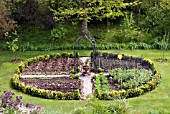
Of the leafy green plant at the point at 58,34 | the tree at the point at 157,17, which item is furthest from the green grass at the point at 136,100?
the leafy green plant at the point at 58,34

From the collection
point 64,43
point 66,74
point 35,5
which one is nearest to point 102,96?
point 66,74

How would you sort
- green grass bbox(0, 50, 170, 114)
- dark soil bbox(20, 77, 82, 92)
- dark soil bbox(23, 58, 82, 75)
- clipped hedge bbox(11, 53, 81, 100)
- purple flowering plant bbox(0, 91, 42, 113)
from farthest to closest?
1. dark soil bbox(23, 58, 82, 75)
2. dark soil bbox(20, 77, 82, 92)
3. clipped hedge bbox(11, 53, 81, 100)
4. green grass bbox(0, 50, 170, 114)
5. purple flowering plant bbox(0, 91, 42, 113)

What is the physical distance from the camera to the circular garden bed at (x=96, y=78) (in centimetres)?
2152

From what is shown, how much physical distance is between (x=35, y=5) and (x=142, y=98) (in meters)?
13.9

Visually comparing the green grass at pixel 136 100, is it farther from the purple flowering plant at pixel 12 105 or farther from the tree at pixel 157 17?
the tree at pixel 157 17

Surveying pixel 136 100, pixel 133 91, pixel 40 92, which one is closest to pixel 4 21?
pixel 40 92

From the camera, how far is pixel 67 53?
28.1 m

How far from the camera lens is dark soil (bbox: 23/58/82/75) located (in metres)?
25.5

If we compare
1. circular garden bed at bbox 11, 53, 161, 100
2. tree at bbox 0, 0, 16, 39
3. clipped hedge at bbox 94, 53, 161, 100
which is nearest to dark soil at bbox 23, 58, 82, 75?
circular garden bed at bbox 11, 53, 161, 100

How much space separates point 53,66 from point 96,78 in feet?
12.5

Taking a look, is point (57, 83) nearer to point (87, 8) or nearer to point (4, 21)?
point (4, 21)

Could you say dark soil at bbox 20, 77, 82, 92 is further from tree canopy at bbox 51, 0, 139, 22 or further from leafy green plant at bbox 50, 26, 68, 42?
leafy green plant at bbox 50, 26, 68, 42

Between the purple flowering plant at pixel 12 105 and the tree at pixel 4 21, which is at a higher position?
the tree at pixel 4 21

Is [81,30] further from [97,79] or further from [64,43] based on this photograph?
[97,79]
